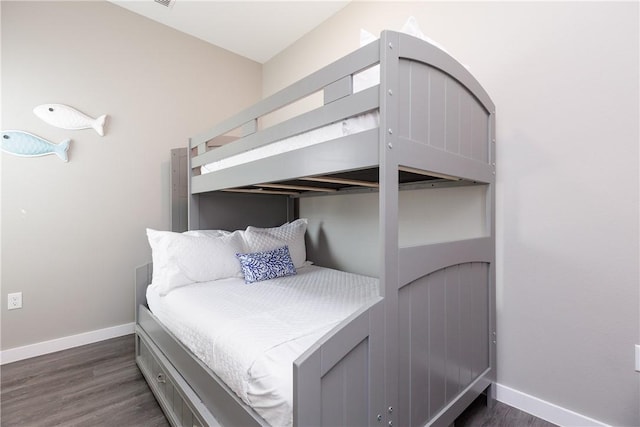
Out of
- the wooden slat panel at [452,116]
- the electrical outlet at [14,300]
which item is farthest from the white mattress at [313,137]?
the electrical outlet at [14,300]

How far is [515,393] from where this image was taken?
1528 millimetres

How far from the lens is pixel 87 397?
63.4 inches

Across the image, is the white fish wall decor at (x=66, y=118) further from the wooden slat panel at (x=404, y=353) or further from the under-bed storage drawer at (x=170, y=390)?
the wooden slat panel at (x=404, y=353)

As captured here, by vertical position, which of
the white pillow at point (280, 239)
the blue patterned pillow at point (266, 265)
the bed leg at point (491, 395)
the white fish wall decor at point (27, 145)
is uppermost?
the white fish wall decor at point (27, 145)

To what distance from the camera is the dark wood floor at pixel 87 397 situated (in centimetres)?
143

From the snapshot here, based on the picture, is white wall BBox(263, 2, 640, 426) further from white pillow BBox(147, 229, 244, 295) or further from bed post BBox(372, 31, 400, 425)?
white pillow BBox(147, 229, 244, 295)

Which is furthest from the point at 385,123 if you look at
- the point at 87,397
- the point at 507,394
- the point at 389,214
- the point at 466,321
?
the point at 87,397

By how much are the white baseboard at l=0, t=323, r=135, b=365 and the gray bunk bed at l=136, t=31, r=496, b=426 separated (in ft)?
2.76

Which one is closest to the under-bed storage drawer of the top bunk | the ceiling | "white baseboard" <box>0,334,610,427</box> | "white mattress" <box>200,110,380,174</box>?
"white baseboard" <box>0,334,610,427</box>

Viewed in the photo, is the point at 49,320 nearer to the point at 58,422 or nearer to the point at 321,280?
the point at 58,422

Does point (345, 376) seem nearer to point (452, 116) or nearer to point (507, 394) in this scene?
point (452, 116)

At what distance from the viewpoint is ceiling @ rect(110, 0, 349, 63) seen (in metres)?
2.36

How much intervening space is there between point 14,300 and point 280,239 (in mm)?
1794

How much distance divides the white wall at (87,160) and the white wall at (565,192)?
232 cm
